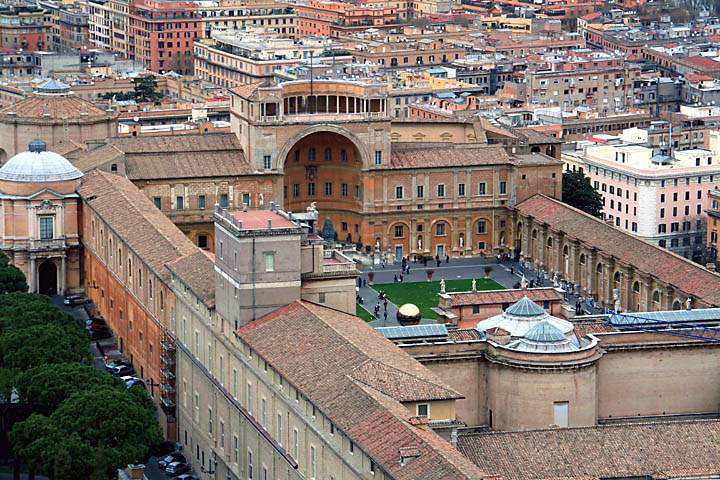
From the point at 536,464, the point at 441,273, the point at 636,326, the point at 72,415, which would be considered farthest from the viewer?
the point at 441,273

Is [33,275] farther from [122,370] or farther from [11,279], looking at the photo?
[122,370]

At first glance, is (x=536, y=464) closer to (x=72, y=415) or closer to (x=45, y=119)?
(x=72, y=415)

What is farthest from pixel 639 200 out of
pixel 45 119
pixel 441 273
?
pixel 45 119

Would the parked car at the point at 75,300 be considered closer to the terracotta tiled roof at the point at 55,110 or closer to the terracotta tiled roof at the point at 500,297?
the terracotta tiled roof at the point at 55,110

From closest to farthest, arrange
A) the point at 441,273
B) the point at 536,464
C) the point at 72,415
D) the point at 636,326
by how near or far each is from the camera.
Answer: the point at 536,464
the point at 72,415
the point at 636,326
the point at 441,273

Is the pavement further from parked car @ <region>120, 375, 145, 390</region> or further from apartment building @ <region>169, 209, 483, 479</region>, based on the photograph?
apartment building @ <region>169, 209, 483, 479</region>

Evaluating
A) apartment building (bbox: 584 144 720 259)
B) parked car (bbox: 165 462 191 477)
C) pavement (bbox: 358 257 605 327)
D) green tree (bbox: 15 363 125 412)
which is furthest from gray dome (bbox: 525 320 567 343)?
apartment building (bbox: 584 144 720 259)

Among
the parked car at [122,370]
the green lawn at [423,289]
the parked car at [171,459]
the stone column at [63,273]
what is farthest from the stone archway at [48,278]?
the parked car at [171,459]
